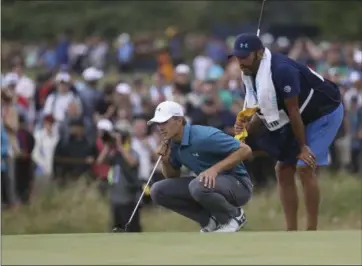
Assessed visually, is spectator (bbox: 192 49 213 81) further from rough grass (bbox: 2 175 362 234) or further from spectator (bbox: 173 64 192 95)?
rough grass (bbox: 2 175 362 234)

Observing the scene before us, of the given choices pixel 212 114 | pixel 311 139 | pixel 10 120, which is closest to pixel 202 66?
pixel 212 114

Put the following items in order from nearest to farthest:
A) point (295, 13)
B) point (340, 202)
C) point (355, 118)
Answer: point (340, 202), point (355, 118), point (295, 13)

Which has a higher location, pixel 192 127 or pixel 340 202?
pixel 192 127

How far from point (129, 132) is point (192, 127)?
18.7ft

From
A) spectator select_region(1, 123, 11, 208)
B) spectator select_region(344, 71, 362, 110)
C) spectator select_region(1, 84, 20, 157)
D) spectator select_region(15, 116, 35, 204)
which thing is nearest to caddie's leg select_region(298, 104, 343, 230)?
spectator select_region(1, 123, 11, 208)

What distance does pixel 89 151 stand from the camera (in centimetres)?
1788

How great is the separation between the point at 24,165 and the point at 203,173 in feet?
22.9

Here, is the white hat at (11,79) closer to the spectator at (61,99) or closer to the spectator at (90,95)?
the spectator at (61,99)

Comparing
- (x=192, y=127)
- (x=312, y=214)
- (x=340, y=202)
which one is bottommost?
(x=340, y=202)

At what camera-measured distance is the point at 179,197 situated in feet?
38.0

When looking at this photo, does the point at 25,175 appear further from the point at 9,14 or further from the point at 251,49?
the point at 9,14

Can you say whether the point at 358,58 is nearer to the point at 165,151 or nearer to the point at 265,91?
the point at 265,91

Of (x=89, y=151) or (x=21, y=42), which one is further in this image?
(x=21, y=42)

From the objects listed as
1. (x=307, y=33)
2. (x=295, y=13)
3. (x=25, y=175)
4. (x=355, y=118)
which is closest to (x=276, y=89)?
(x=25, y=175)
